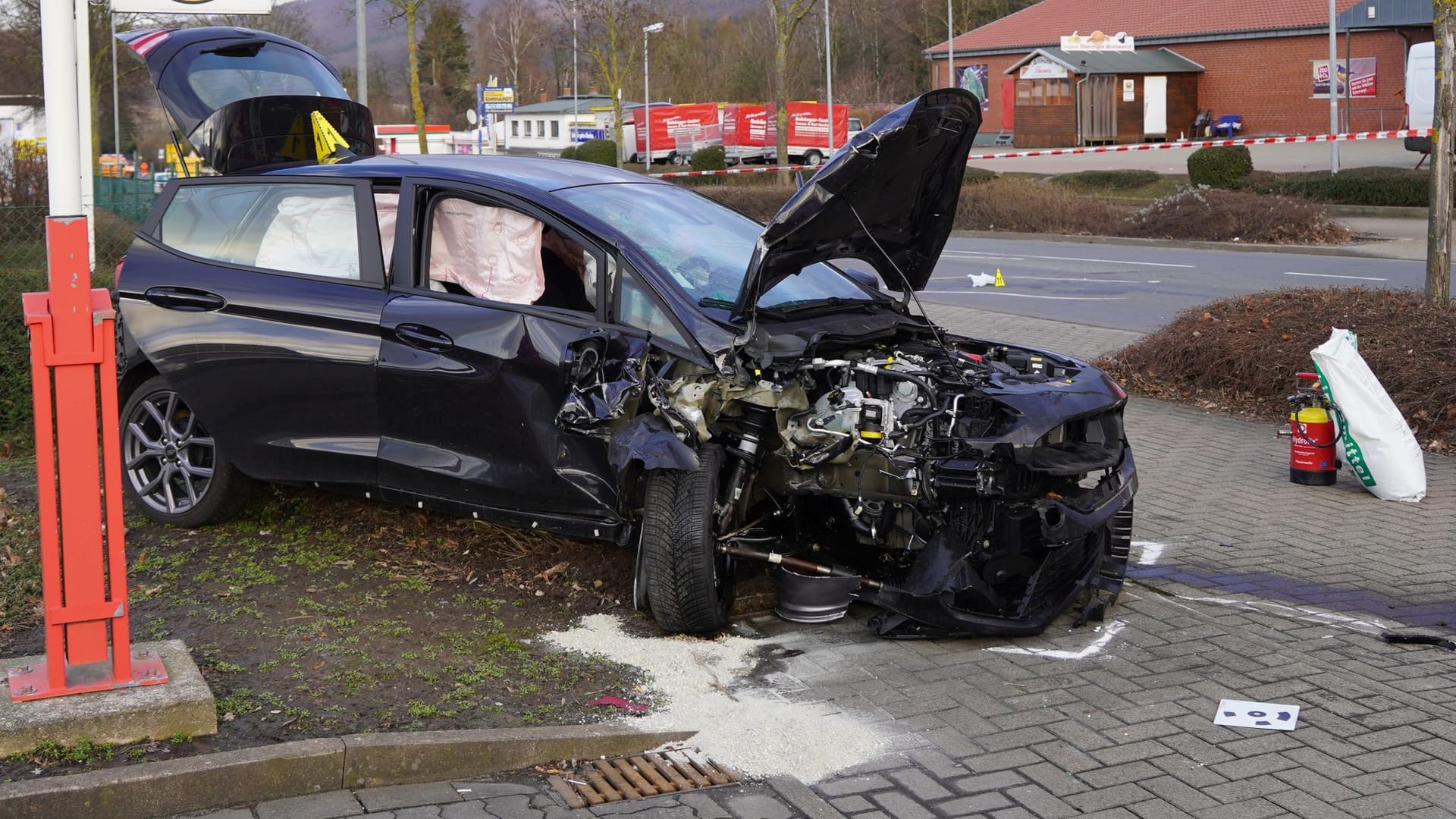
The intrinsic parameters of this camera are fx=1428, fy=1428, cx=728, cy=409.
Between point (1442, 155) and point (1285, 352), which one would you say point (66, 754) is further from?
point (1442, 155)

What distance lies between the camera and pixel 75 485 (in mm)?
4391

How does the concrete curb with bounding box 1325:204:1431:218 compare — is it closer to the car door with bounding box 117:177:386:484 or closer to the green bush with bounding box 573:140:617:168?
the car door with bounding box 117:177:386:484

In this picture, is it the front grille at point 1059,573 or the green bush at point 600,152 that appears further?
the green bush at point 600,152

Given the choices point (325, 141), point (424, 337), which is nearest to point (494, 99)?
point (325, 141)

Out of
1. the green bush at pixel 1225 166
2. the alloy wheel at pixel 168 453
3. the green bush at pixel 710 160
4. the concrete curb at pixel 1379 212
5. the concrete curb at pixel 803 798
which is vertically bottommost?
the concrete curb at pixel 803 798

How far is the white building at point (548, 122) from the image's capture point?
84375 mm

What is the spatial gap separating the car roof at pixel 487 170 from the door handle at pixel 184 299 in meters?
0.68

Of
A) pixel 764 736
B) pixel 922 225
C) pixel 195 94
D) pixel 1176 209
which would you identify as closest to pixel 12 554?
pixel 195 94

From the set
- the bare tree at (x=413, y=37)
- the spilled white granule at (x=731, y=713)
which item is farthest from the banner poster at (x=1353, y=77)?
the spilled white granule at (x=731, y=713)

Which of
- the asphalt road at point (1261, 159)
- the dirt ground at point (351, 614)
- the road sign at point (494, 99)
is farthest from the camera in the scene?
the road sign at point (494, 99)

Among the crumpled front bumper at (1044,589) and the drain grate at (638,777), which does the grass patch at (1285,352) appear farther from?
the drain grate at (638,777)

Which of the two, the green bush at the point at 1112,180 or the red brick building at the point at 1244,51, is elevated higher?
the red brick building at the point at 1244,51

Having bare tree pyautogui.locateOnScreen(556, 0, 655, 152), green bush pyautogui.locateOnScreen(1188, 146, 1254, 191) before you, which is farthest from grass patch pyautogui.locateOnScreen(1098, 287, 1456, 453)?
bare tree pyautogui.locateOnScreen(556, 0, 655, 152)

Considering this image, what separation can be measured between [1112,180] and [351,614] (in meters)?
31.8
